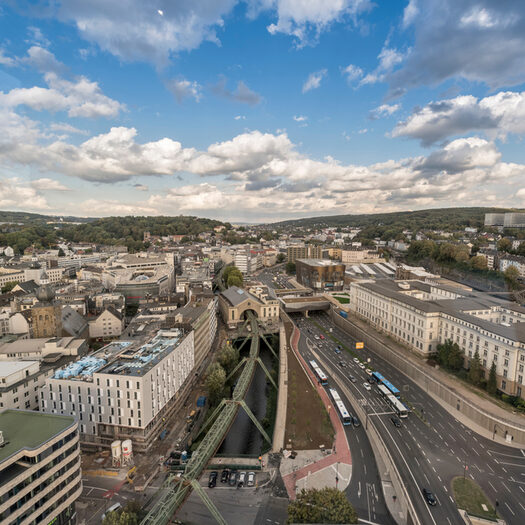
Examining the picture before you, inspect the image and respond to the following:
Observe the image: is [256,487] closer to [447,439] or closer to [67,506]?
[67,506]

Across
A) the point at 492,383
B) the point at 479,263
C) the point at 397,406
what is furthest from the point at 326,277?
the point at 397,406

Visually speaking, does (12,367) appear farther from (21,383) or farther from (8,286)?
(8,286)

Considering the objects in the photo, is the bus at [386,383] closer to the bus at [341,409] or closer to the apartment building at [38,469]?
the bus at [341,409]

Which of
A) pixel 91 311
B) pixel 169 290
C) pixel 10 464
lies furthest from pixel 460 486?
pixel 169 290

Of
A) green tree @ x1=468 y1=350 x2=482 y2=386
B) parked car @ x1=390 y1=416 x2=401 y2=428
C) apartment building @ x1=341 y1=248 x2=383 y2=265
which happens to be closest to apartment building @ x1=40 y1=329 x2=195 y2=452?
parked car @ x1=390 y1=416 x2=401 y2=428

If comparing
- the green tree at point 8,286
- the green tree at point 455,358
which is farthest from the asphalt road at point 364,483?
the green tree at point 8,286
